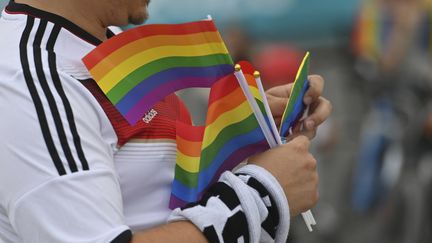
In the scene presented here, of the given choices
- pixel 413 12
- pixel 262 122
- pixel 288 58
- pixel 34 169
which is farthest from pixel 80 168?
pixel 413 12

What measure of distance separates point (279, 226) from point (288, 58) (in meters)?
3.87

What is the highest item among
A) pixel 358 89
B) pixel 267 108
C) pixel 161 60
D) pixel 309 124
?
pixel 161 60

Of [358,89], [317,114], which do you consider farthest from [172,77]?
[358,89]

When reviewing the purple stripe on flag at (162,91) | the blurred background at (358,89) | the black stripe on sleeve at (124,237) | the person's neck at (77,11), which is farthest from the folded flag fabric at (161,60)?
the blurred background at (358,89)

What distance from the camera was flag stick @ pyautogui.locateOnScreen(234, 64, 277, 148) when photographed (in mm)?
1769

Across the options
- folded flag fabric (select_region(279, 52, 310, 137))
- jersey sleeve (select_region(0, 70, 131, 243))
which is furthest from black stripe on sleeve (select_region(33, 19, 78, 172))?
folded flag fabric (select_region(279, 52, 310, 137))

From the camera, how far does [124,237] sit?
159cm

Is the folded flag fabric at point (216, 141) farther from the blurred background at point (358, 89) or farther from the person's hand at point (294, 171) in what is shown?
the blurred background at point (358, 89)

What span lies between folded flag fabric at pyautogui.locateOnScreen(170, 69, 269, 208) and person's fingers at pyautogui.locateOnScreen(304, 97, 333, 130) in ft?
0.67

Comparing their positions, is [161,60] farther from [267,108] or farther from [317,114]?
[317,114]

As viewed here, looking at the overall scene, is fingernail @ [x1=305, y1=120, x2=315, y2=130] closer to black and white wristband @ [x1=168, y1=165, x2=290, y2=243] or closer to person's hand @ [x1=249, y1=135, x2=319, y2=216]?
person's hand @ [x1=249, y1=135, x2=319, y2=216]

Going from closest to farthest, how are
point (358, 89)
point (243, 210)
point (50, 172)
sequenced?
point (50, 172)
point (243, 210)
point (358, 89)

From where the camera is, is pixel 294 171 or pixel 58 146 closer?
pixel 58 146

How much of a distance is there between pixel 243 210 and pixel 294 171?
15cm
